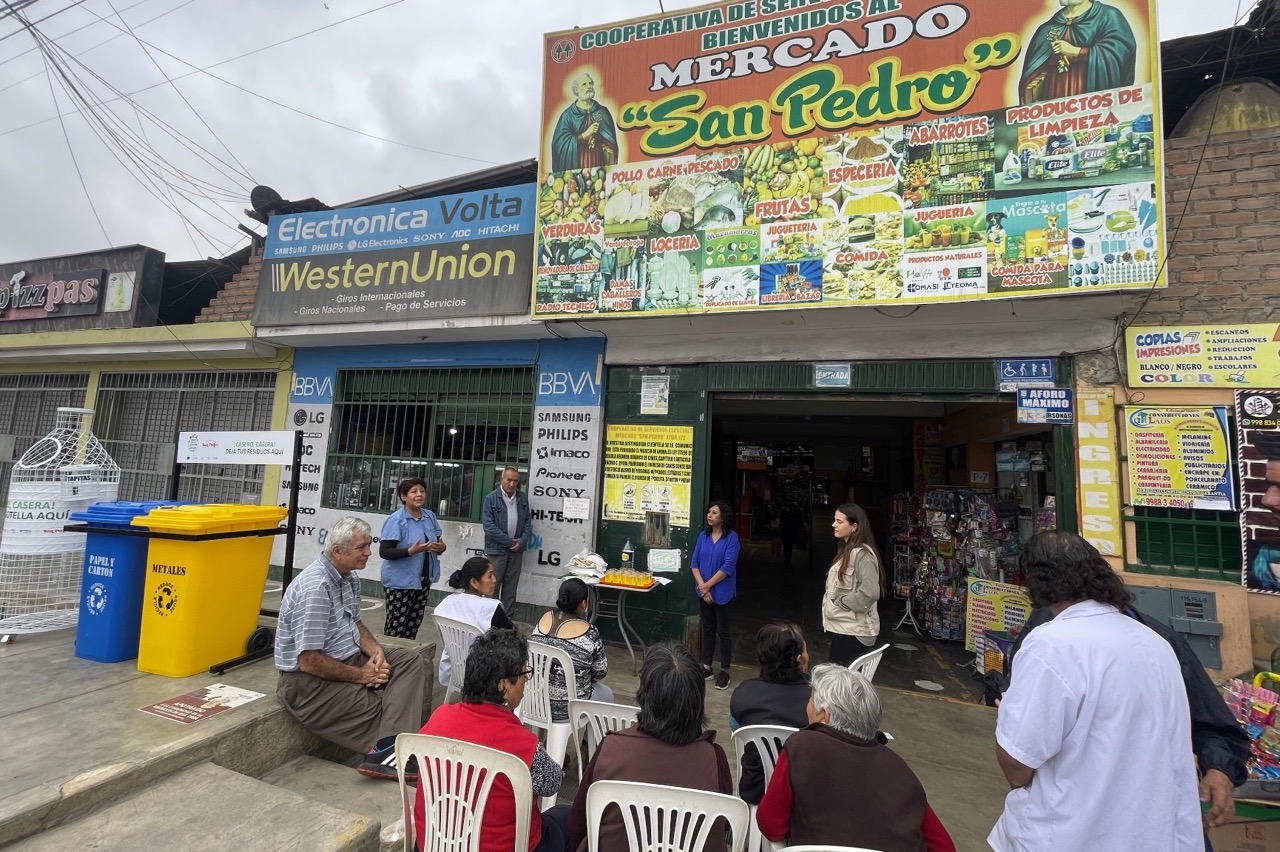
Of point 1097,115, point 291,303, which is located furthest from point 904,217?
point 291,303

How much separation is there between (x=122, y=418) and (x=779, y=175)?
11737mm

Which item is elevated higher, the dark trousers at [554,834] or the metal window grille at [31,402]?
the metal window grille at [31,402]

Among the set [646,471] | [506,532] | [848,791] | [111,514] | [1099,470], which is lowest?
[848,791]

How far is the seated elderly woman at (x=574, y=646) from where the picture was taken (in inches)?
124

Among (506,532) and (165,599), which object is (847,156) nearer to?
(506,532)

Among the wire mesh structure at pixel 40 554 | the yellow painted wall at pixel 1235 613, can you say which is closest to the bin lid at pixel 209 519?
the wire mesh structure at pixel 40 554

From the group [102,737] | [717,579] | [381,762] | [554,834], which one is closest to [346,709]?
[381,762]

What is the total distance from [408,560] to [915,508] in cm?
670

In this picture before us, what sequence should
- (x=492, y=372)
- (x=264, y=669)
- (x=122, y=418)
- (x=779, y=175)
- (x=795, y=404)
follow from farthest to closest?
(x=122, y=418) → (x=795, y=404) → (x=492, y=372) → (x=779, y=175) → (x=264, y=669)

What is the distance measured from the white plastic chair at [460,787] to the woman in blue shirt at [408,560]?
2875 mm

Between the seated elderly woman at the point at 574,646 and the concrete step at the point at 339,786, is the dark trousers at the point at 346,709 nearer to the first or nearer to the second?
the concrete step at the point at 339,786

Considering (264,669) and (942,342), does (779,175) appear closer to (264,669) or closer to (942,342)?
(942,342)

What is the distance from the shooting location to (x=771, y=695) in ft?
8.04

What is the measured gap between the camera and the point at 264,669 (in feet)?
12.3
